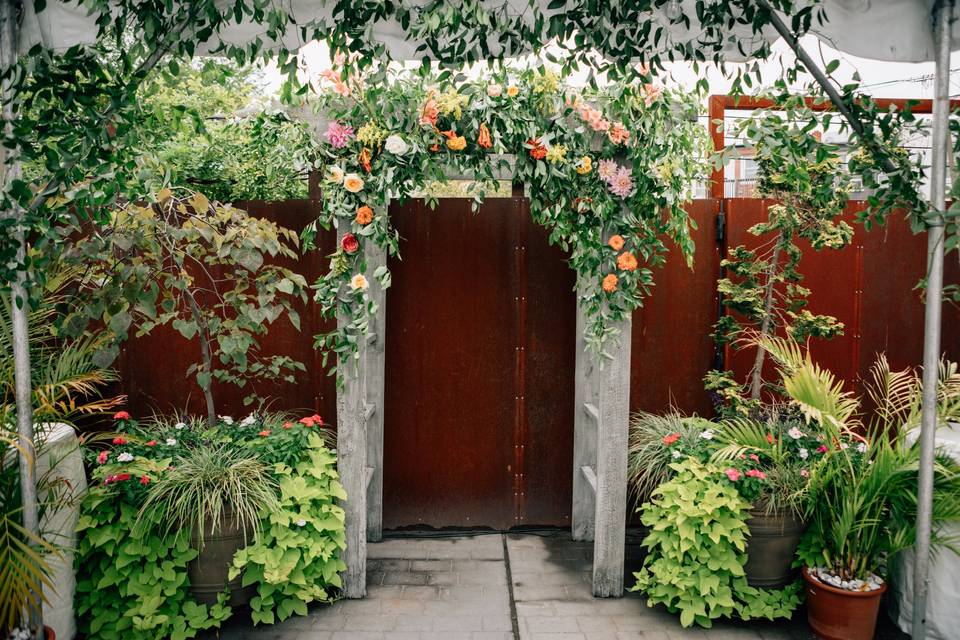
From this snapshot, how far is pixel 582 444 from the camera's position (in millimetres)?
4098

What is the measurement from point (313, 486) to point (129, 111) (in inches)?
69.3

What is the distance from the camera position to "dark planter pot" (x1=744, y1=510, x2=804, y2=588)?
10.3ft

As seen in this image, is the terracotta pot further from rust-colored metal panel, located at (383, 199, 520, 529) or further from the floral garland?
rust-colored metal panel, located at (383, 199, 520, 529)

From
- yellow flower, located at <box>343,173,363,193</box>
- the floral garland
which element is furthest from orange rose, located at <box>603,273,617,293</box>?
yellow flower, located at <box>343,173,363,193</box>

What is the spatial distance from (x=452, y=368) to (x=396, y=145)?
1535 millimetres

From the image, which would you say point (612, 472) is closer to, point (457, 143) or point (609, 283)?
point (609, 283)

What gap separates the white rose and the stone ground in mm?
2163

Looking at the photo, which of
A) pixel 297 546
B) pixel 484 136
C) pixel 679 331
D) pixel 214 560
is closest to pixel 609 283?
pixel 484 136

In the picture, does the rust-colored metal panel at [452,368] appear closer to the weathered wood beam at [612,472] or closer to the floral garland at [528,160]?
the floral garland at [528,160]

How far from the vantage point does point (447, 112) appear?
10.5ft

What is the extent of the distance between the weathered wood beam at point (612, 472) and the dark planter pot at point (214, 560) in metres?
1.70

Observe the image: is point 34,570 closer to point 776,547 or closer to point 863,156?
point 776,547

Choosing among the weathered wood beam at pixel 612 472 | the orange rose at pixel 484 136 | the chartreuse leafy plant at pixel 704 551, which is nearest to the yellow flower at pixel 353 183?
the orange rose at pixel 484 136

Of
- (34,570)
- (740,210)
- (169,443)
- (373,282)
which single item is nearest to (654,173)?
(740,210)
